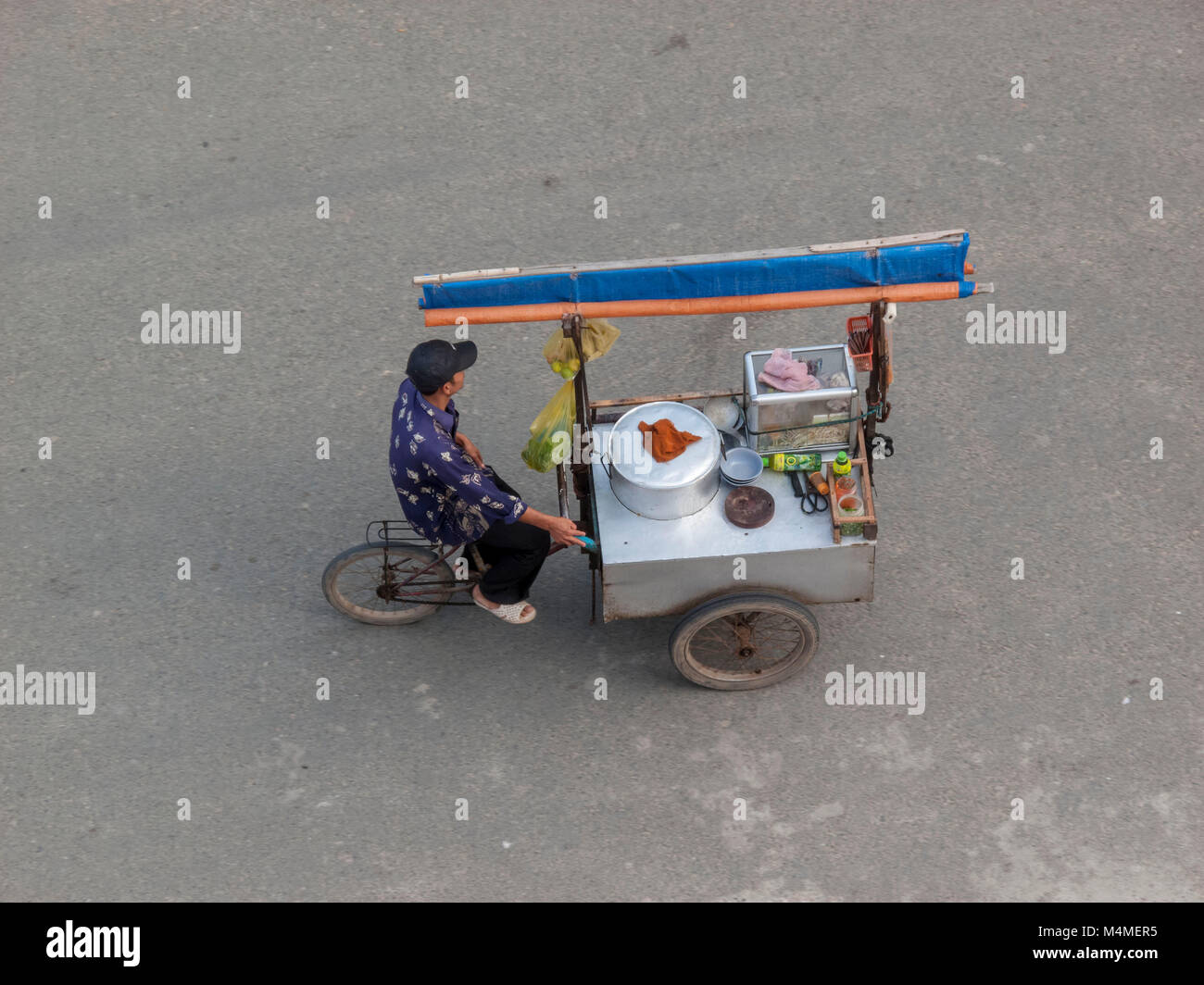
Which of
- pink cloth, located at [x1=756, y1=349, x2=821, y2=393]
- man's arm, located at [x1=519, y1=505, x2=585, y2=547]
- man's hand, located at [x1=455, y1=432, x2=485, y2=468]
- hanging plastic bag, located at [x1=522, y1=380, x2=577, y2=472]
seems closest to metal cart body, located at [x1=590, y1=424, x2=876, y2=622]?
man's arm, located at [x1=519, y1=505, x2=585, y2=547]

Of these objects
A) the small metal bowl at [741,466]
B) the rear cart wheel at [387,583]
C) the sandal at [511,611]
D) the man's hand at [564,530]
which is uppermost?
the small metal bowl at [741,466]

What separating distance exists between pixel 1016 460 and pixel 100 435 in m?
4.81

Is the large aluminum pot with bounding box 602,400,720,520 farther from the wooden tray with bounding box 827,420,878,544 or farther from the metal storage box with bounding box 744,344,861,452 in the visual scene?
the wooden tray with bounding box 827,420,878,544

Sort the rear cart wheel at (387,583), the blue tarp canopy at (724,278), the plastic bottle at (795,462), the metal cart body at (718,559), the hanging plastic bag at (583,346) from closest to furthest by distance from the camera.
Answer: the blue tarp canopy at (724,278)
the hanging plastic bag at (583,346)
the metal cart body at (718,559)
the plastic bottle at (795,462)
the rear cart wheel at (387,583)

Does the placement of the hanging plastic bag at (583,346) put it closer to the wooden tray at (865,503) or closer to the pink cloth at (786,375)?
the pink cloth at (786,375)

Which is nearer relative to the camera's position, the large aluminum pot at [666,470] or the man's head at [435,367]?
the man's head at [435,367]

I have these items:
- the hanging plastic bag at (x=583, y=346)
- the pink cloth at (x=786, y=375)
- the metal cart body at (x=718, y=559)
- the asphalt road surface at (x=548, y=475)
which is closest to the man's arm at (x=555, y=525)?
the metal cart body at (x=718, y=559)

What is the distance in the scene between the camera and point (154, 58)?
841 centimetres

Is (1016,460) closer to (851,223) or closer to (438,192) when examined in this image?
(851,223)

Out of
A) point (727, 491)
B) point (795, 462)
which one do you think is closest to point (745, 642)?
point (727, 491)

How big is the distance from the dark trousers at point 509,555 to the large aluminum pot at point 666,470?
1.40 feet

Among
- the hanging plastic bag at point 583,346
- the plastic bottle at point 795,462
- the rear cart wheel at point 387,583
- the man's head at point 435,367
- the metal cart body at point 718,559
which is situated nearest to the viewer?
the man's head at point 435,367

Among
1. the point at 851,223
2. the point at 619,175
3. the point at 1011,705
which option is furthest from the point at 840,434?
the point at 619,175

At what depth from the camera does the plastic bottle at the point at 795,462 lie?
17.4 ft
